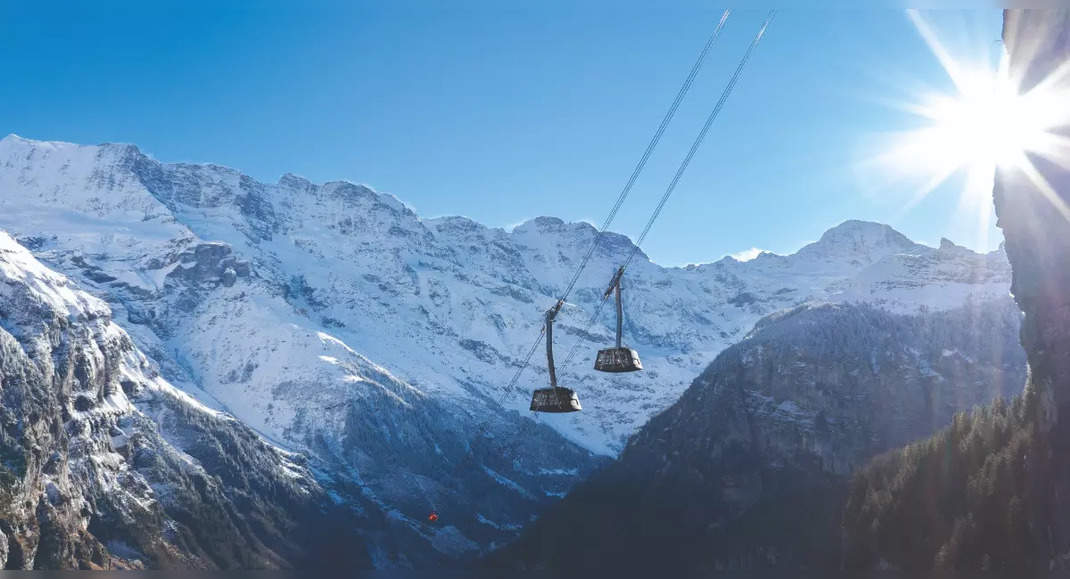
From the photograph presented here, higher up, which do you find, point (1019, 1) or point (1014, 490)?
point (1014, 490)

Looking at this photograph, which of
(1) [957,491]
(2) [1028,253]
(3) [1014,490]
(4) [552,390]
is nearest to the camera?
(4) [552,390]

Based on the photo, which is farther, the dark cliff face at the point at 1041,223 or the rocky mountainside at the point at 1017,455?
the rocky mountainside at the point at 1017,455

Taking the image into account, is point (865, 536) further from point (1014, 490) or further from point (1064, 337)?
point (1064, 337)

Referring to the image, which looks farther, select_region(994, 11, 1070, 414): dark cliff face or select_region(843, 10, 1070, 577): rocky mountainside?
select_region(843, 10, 1070, 577): rocky mountainside

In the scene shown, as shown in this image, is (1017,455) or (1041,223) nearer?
(1041,223)

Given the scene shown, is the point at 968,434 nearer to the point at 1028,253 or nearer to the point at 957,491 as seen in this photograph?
the point at 957,491

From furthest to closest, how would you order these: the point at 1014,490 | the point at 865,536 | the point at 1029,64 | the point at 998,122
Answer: the point at 865,536
the point at 1014,490
the point at 1029,64
the point at 998,122

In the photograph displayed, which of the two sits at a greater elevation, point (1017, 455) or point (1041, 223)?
point (1041, 223)

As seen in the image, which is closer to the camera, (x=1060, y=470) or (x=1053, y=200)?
(x=1053, y=200)

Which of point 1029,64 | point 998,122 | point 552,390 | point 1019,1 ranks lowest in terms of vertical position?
point 552,390

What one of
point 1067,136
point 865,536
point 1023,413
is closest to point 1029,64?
point 1067,136
